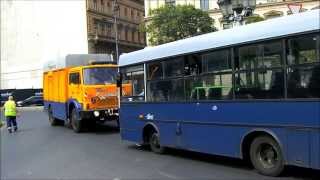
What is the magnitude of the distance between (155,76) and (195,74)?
6.83 ft

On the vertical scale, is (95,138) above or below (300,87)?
below

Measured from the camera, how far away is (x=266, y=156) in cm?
1141

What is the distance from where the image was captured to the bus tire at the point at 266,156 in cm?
1105

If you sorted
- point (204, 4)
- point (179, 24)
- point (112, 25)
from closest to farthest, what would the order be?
point (179, 24)
point (204, 4)
point (112, 25)

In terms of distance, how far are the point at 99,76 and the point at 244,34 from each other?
43.0 feet

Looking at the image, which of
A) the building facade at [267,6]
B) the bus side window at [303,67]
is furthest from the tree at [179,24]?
the bus side window at [303,67]

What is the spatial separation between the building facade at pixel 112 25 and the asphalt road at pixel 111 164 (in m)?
71.9

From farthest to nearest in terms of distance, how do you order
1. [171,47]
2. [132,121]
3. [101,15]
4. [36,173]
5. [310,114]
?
[101,15]
[132,121]
[171,47]
[36,173]
[310,114]

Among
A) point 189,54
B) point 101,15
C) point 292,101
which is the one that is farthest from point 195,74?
point 101,15

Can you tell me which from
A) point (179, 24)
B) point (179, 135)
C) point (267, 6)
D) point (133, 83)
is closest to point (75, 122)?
point (133, 83)

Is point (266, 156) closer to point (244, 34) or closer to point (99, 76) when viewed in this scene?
point (244, 34)

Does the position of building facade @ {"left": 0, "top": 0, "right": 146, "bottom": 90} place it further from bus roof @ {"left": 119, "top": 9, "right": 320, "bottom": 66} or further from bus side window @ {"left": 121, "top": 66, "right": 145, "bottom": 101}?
bus roof @ {"left": 119, "top": 9, "right": 320, "bottom": 66}

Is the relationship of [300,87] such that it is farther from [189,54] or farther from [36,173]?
[36,173]

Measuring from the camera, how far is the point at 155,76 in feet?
50.4
